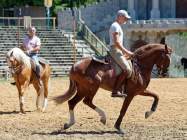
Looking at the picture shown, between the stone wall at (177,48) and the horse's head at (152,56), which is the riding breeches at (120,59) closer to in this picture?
the horse's head at (152,56)

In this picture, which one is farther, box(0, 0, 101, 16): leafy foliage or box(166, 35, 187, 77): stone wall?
box(0, 0, 101, 16): leafy foliage

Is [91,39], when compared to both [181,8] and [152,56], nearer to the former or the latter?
[181,8]

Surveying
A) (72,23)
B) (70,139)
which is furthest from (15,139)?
(72,23)

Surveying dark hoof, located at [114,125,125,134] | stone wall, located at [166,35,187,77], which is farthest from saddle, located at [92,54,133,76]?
stone wall, located at [166,35,187,77]

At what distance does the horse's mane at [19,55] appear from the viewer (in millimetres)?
16898

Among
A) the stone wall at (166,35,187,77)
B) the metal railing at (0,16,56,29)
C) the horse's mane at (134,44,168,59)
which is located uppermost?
the horse's mane at (134,44,168,59)

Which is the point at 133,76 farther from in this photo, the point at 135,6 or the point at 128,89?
the point at 135,6

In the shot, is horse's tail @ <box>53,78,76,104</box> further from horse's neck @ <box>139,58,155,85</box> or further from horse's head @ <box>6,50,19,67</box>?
horse's head @ <box>6,50,19,67</box>

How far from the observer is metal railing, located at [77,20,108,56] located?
155 ft

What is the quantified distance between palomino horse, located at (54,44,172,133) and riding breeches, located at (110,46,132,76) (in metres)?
0.20

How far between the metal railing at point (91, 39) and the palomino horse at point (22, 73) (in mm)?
27420

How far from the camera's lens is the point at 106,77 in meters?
13.5

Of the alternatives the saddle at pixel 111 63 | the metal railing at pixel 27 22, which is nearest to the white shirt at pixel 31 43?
the saddle at pixel 111 63

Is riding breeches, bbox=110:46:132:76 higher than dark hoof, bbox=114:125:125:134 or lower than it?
higher
